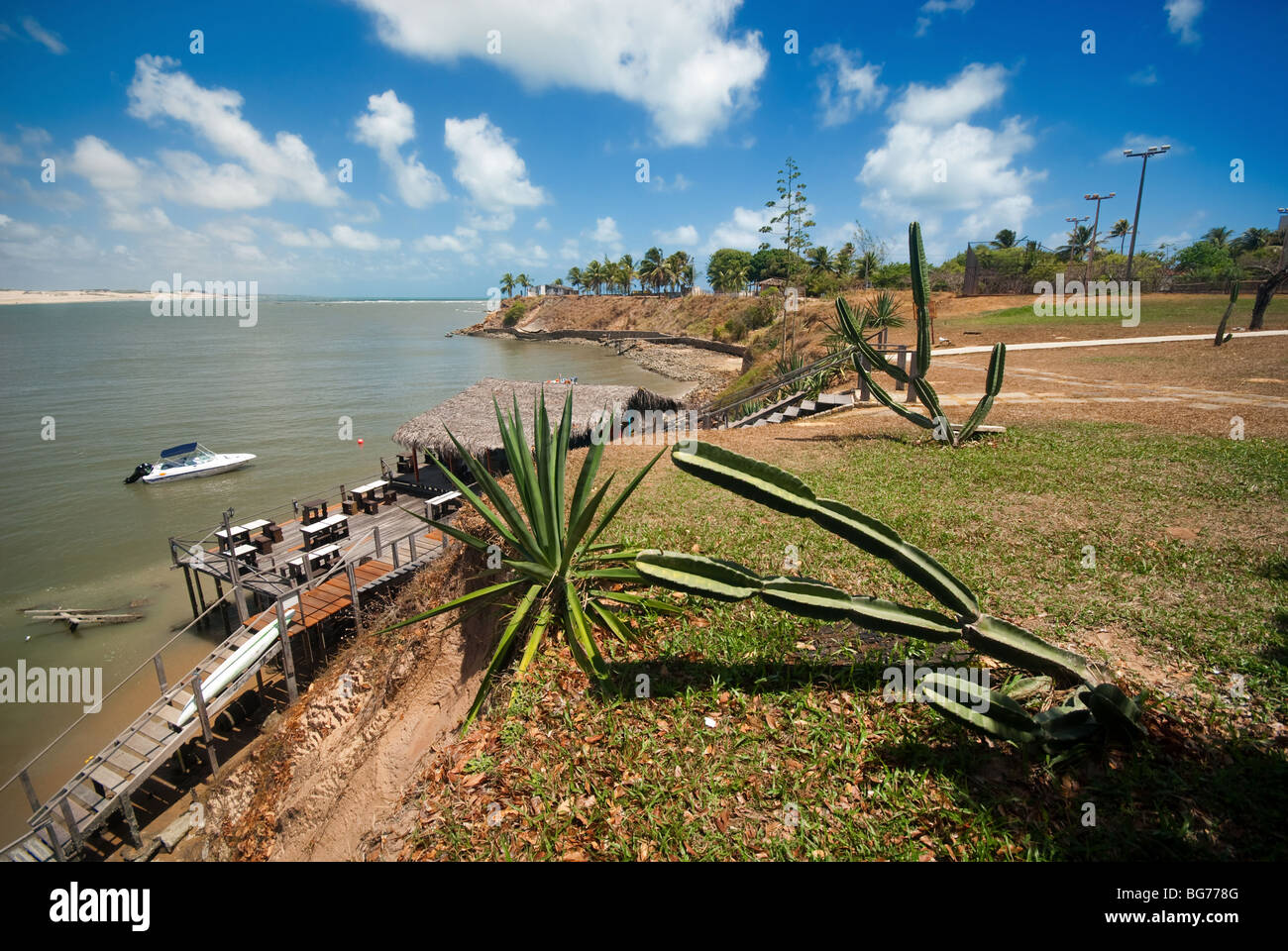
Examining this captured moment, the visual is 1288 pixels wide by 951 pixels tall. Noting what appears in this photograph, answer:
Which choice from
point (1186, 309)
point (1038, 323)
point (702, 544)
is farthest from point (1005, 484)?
point (1186, 309)

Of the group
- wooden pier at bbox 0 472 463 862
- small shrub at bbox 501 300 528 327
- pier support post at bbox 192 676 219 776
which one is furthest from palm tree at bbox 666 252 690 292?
pier support post at bbox 192 676 219 776

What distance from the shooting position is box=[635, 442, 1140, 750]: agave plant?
3.17 metres

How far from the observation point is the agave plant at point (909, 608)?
3170mm

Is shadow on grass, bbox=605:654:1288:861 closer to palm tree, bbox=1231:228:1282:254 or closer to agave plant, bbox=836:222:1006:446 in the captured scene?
agave plant, bbox=836:222:1006:446

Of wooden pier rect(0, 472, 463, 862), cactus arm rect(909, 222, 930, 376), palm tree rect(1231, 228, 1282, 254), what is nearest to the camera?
wooden pier rect(0, 472, 463, 862)

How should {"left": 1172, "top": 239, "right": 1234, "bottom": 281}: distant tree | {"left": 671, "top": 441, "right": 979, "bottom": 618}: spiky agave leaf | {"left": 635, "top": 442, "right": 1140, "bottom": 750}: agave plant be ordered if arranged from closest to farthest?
{"left": 635, "top": 442, "right": 1140, "bottom": 750}: agave plant
{"left": 671, "top": 441, "right": 979, "bottom": 618}: spiky agave leaf
{"left": 1172, "top": 239, "right": 1234, "bottom": 281}: distant tree

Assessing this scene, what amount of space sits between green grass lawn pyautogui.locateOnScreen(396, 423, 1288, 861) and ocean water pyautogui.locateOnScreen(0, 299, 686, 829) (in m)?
10.9

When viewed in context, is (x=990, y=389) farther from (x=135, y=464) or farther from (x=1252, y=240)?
(x=1252, y=240)

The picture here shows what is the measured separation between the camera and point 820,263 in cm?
5969

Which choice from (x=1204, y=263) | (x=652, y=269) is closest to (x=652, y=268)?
(x=652, y=269)

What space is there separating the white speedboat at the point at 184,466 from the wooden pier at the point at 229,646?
32.6 feet

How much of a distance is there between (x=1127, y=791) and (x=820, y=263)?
6310 centimetres
